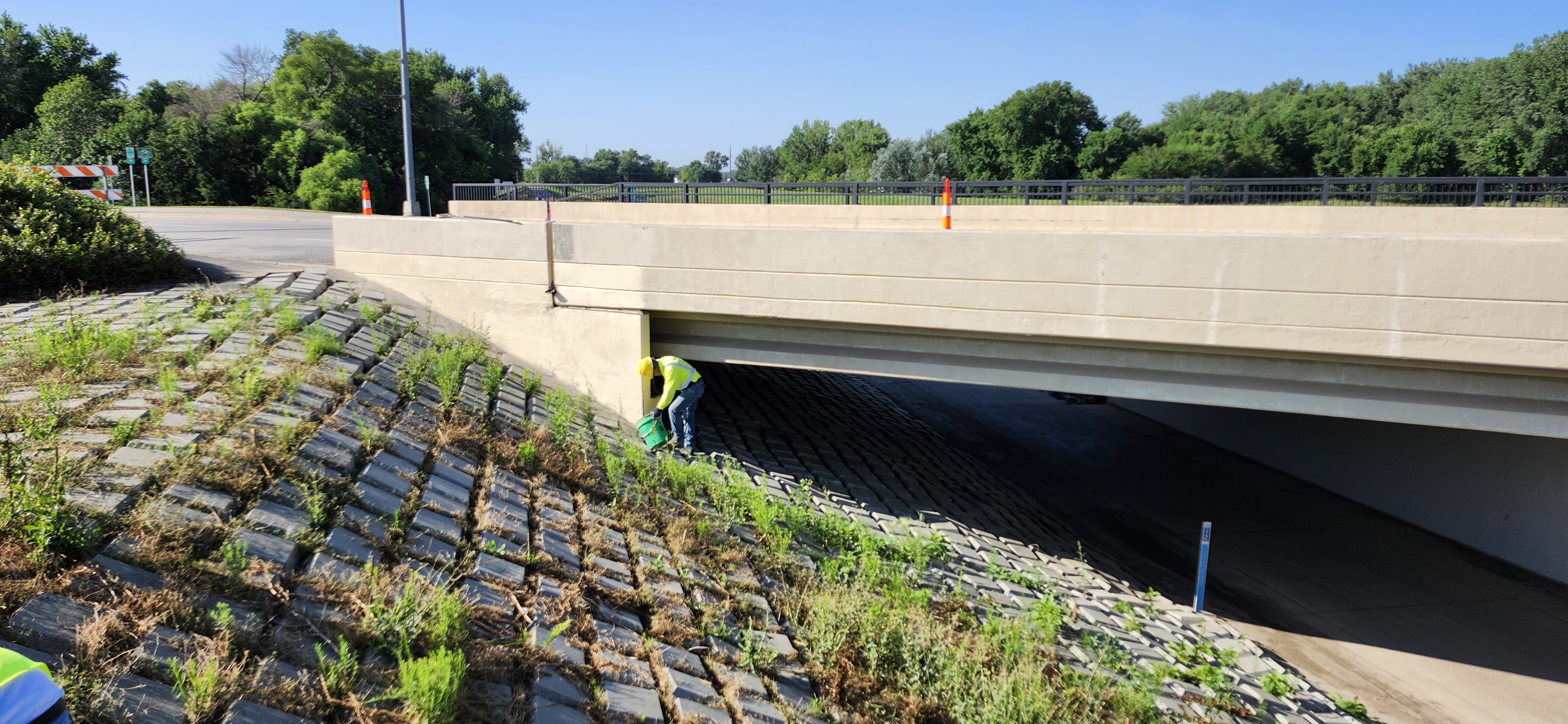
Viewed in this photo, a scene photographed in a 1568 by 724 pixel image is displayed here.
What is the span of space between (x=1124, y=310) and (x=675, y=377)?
4.62 meters

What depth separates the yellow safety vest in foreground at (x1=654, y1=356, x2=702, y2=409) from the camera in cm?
876

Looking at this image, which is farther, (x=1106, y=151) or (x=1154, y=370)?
(x=1106, y=151)

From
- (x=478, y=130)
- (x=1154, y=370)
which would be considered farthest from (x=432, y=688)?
(x=478, y=130)

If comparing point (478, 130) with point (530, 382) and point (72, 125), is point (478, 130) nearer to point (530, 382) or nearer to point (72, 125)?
point (72, 125)

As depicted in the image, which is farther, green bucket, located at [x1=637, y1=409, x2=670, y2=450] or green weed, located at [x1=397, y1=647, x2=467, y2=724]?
green bucket, located at [x1=637, y1=409, x2=670, y2=450]

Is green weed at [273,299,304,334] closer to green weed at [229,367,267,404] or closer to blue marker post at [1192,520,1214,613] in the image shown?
green weed at [229,367,267,404]

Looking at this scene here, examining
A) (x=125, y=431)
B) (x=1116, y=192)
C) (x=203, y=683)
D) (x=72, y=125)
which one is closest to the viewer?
(x=203, y=683)

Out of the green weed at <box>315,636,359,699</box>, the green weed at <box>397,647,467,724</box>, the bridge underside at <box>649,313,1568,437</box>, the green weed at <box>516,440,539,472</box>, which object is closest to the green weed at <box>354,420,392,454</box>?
the green weed at <box>516,440,539,472</box>

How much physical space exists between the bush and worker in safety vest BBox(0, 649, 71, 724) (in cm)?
819

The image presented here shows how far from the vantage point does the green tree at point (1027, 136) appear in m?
53.9

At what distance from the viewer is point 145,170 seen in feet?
75.9

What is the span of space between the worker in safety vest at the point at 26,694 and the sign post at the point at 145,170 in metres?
24.5

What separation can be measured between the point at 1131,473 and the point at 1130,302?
7.88 m

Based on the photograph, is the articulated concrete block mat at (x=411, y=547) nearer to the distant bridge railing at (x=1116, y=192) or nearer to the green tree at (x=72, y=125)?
the distant bridge railing at (x=1116, y=192)
